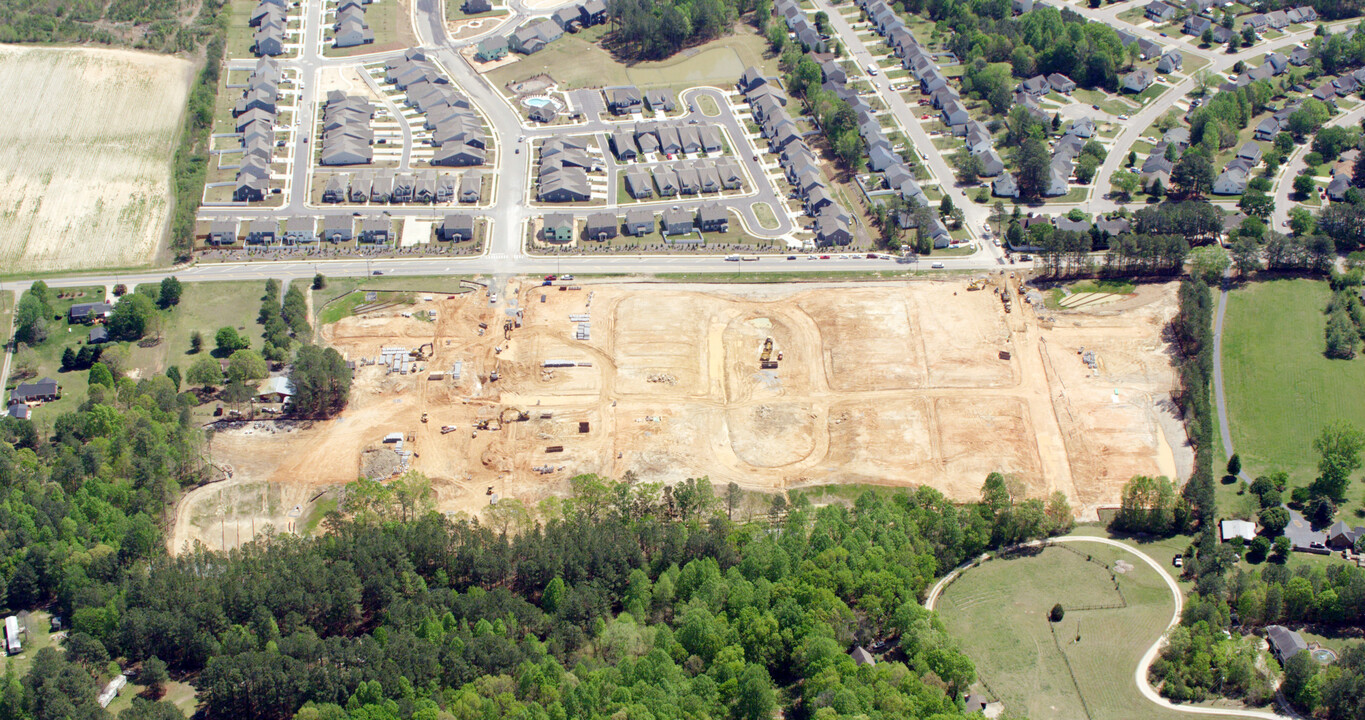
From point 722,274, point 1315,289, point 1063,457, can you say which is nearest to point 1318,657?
point 1063,457

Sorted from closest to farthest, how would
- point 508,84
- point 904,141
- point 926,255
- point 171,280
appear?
point 171,280 < point 926,255 < point 904,141 < point 508,84

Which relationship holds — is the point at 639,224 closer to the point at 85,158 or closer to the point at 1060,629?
the point at 1060,629

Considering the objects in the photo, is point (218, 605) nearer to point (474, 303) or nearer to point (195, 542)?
point (195, 542)

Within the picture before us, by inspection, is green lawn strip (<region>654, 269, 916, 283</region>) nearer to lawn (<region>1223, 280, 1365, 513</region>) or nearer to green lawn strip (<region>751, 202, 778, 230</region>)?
green lawn strip (<region>751, 202, 778, 230</region>)

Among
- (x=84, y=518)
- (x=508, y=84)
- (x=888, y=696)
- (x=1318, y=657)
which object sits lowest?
(x=1318, y=657)

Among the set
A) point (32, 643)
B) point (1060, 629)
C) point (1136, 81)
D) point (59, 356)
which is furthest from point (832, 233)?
point (32, 643)

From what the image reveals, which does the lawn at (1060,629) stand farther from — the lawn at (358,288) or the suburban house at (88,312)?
the suburban house at (88,312)

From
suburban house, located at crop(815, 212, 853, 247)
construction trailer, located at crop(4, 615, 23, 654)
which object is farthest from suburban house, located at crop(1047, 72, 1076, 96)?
construction trailer, located at crop(4, 615, 23, 654)
